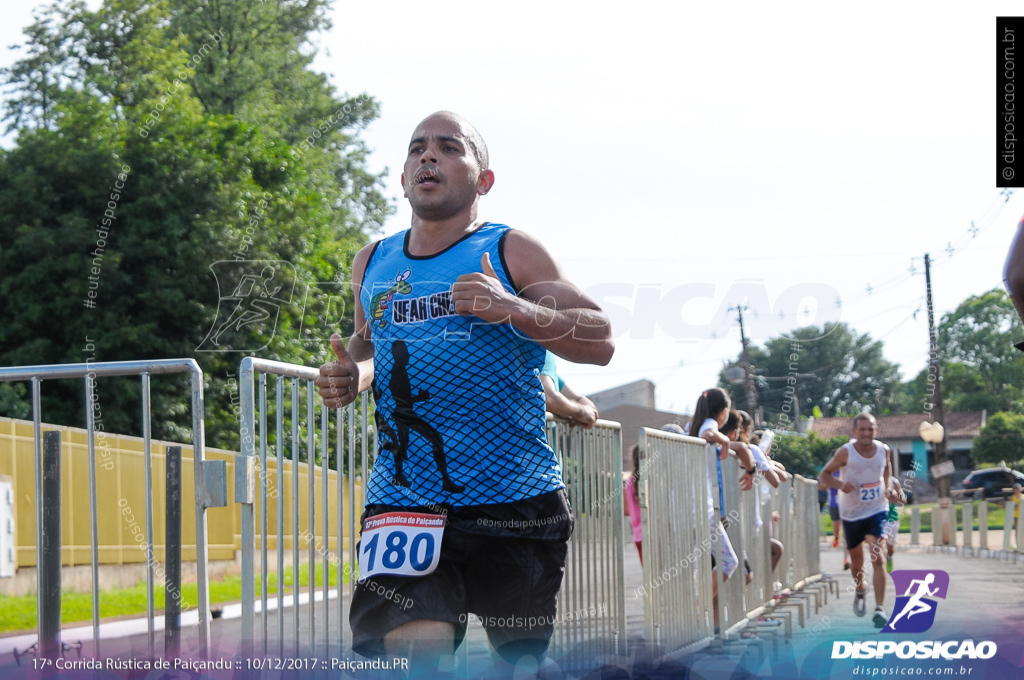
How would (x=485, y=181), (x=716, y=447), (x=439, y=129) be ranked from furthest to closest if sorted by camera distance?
(x=716, y=447) < (x=485, y=181) < (x=439, y=129)

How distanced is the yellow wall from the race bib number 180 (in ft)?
1.93

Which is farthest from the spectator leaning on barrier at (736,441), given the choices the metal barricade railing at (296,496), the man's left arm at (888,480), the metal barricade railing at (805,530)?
the metal barricade railing at (296,496)

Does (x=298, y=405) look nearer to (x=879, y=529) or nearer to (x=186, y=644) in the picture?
(x=186, y=644)

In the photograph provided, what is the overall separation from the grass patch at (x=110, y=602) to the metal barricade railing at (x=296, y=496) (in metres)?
0.04

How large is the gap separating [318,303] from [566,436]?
20934mm

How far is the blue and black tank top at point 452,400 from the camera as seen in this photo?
321 cm

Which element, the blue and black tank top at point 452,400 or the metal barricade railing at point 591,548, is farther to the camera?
the metal barricade railing at point 591,548

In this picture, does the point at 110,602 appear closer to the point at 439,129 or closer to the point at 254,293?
the point at 439,129

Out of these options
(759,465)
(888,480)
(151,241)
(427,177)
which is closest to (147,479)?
(427,177)

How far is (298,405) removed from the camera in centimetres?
383

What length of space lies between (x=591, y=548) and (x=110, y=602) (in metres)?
7.84

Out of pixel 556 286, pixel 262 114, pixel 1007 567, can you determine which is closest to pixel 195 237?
pixel 262 114

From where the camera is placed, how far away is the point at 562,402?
4.59 m

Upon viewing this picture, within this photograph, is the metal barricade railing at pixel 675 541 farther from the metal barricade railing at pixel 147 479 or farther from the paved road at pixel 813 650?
the metal barricade railing at pixel 147 479
